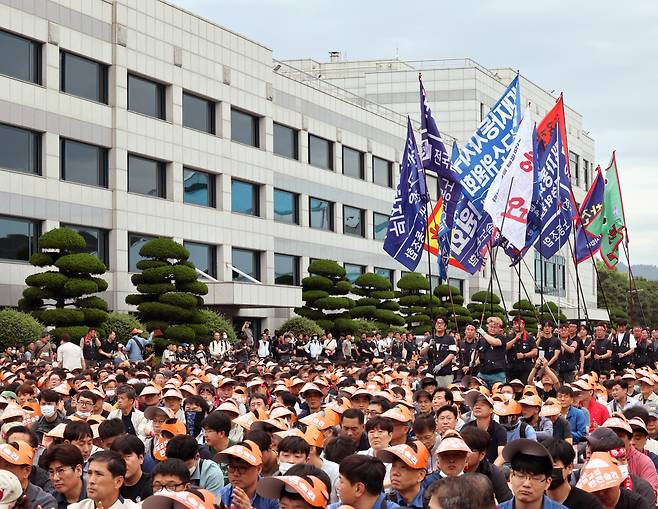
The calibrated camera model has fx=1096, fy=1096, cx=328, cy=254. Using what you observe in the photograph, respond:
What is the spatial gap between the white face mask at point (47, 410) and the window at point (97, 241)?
26.4m

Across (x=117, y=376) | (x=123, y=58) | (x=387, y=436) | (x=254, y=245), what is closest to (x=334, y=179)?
(x=254, y=245)

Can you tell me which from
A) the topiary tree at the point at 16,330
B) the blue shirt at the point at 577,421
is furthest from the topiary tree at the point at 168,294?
the blue shirt at the point at 577,421

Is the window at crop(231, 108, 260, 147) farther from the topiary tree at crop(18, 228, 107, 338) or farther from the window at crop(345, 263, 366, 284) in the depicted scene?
the topiary tree at crop(18, 228, 107, 338)

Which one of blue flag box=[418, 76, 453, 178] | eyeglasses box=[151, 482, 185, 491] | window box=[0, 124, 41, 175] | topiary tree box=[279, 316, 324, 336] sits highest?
window box=[0, 124, 41, 175]

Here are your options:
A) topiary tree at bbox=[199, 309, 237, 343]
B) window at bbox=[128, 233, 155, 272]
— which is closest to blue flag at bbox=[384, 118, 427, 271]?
topiary tree at bbox=[199, 309, 237, 343]

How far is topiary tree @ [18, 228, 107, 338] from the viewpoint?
Result: 33000 millimetres

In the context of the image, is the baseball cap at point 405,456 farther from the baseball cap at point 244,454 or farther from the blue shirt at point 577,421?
the blue shirt at point 577,421

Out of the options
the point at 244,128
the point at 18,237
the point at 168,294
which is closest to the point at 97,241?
the point at 18,237

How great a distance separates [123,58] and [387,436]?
33.3 m

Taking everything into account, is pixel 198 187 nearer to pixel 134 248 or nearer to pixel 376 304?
pixel 134 248

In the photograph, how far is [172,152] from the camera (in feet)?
143

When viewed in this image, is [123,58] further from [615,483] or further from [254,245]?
[615,483]

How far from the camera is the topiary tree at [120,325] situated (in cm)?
3441

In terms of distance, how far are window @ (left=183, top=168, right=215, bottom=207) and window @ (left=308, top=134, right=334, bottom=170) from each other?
29.0ft
